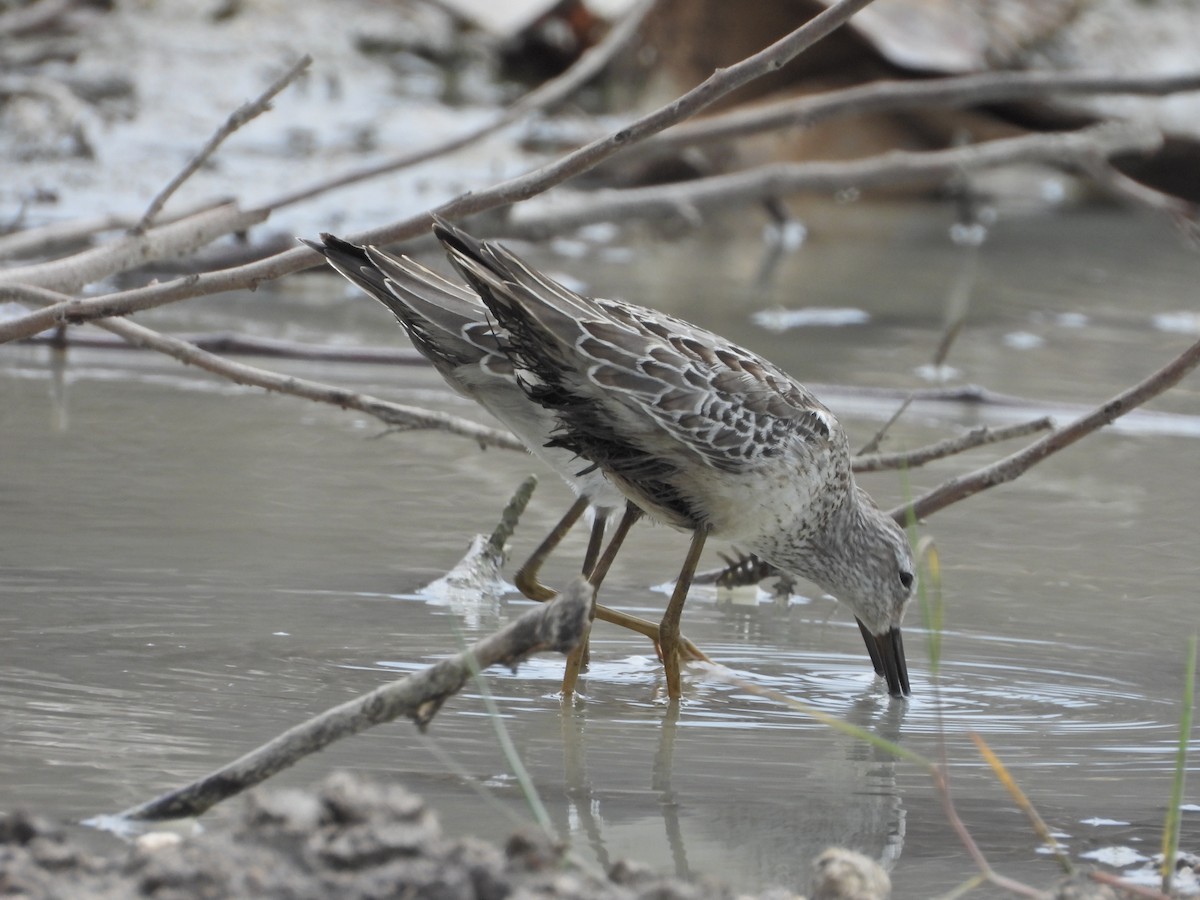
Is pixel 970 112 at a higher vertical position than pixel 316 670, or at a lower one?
higher

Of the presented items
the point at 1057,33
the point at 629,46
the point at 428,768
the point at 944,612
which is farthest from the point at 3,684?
the point at 1057,33

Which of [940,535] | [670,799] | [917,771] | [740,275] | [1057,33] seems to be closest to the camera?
[670,799]

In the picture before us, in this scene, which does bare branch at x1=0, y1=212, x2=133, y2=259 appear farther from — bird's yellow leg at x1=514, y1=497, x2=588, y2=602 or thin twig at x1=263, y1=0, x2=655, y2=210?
bird's yellow leg at x1=514, y1=497, x2=588, y2=602

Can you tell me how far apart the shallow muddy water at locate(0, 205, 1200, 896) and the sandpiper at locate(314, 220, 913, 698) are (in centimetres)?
23

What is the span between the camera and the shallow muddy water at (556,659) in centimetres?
344

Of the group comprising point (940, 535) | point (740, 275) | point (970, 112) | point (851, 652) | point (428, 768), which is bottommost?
point (428, 768)

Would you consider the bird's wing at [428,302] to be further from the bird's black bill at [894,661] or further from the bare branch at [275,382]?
the bird's black bill at [894,661]

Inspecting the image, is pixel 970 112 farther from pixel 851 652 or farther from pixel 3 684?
pixel 3 684

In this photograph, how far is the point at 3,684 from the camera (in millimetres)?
3920

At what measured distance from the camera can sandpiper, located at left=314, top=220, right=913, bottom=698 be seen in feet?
13.7

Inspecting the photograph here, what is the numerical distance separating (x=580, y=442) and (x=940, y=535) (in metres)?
1.75

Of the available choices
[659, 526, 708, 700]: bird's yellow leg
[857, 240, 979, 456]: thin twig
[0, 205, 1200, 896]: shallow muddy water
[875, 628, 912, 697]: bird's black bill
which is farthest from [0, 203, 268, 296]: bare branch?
[857, 240, 979, 456]: thin twig

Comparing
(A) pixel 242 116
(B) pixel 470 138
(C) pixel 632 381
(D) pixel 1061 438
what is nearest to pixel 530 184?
(C) pixel 632 381

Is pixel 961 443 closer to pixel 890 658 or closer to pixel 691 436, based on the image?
pixel 890 658
